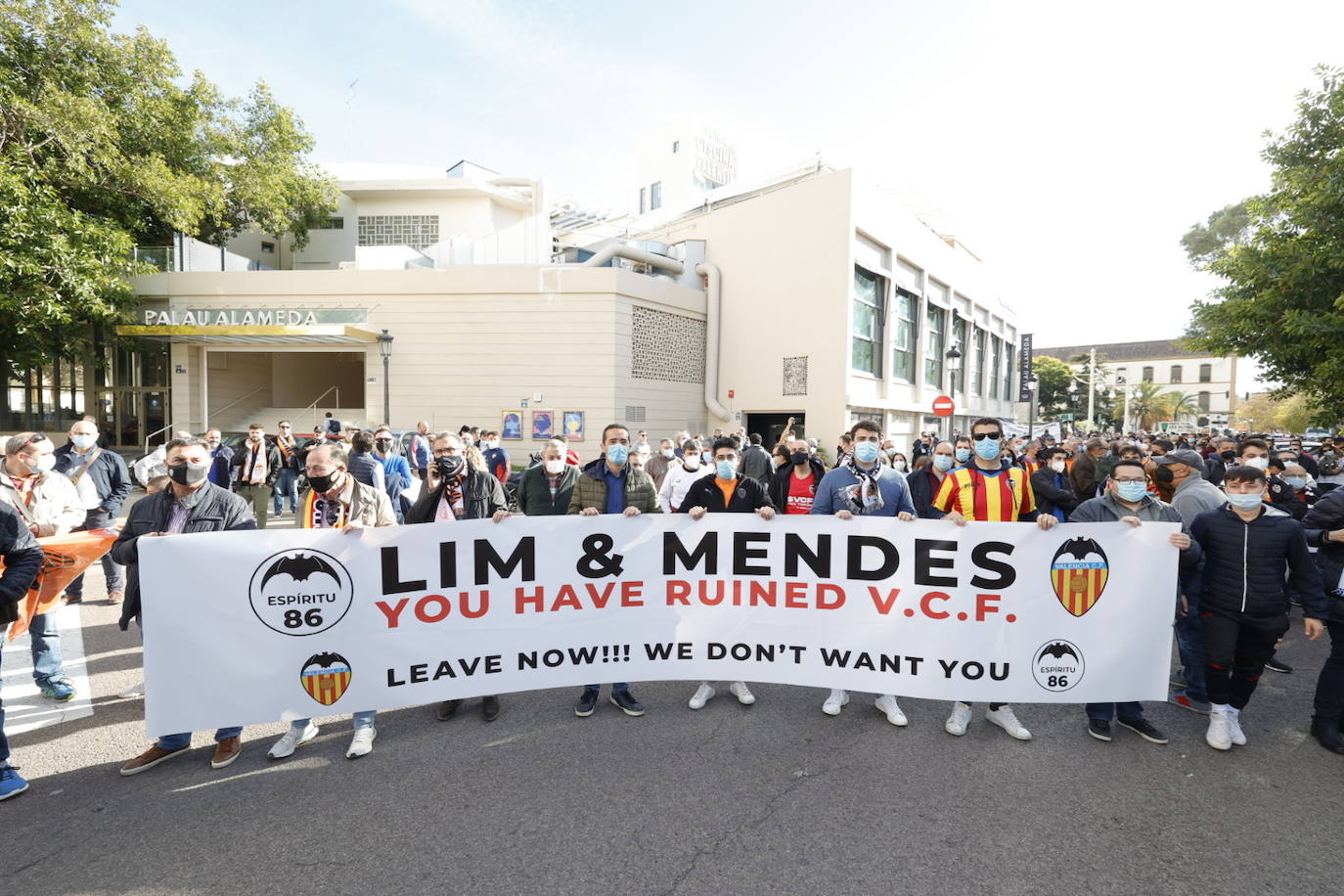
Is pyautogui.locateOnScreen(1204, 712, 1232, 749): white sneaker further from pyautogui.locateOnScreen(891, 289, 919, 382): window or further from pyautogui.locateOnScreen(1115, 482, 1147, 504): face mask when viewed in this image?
pyautogui.locateOnScreen(891, 289, 919, 382): window

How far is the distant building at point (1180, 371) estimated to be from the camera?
281ft

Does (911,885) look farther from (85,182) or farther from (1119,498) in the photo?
(85,182)

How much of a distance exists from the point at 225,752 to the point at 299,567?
111cm

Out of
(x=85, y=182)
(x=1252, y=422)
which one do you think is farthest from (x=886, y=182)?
(x=1252, y=422)

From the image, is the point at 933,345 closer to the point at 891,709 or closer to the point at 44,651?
the point at 891,709

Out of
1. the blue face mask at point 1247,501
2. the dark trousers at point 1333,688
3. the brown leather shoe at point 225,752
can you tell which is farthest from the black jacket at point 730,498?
the dark trousers at point 1333,688

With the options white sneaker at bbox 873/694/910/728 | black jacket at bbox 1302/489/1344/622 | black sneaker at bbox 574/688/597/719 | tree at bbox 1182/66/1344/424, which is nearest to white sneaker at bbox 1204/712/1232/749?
black jacket at bbox 1302/489/1344/622

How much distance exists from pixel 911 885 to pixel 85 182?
24.6 meters

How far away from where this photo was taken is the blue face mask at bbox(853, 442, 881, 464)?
473 cm

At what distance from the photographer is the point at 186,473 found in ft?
12.1

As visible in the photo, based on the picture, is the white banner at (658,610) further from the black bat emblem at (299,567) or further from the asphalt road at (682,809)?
the asphalt road at (682,809)

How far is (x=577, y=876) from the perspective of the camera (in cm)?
271

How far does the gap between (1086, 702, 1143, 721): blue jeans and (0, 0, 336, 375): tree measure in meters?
21.7

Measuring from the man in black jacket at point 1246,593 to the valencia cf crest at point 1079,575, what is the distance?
79 centimetres
